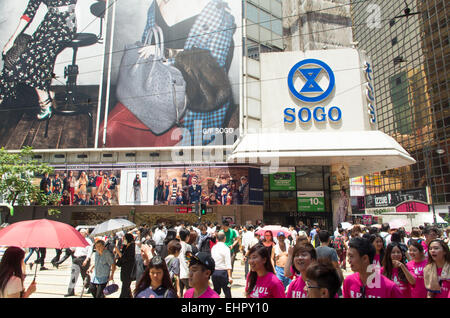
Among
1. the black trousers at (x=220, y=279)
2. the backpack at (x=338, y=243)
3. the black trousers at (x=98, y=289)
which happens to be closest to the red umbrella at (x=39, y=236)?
the black trousers at (x=98, y=289)

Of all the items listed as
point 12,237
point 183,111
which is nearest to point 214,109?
point 183,111

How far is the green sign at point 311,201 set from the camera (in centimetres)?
2952

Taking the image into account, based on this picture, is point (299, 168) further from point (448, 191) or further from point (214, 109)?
point (448, 191)

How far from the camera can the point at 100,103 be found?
102ft

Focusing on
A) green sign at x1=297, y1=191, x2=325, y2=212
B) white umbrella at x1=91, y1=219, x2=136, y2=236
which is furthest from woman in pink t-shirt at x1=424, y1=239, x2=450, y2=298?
green sign at x1=297, y1=191, x2=325, y2=212

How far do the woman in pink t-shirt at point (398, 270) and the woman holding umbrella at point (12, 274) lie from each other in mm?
4973

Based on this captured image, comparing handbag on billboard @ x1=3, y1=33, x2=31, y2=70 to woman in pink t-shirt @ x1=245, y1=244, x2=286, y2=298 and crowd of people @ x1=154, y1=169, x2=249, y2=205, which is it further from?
woman in pink t-shirt @ x1=245, y1=244, x2=286, y2=298

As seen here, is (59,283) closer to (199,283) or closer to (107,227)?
(107,227)

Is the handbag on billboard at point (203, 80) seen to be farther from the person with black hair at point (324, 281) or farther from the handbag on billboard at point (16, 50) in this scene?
the person with black hair at point (324, 281)

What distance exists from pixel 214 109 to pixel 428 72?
1398 inches

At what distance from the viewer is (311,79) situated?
86.5ft

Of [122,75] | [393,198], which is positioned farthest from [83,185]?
[393,198]

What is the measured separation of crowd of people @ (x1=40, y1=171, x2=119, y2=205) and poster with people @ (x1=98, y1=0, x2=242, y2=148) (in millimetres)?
3448

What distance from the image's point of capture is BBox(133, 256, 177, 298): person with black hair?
3.43 m
